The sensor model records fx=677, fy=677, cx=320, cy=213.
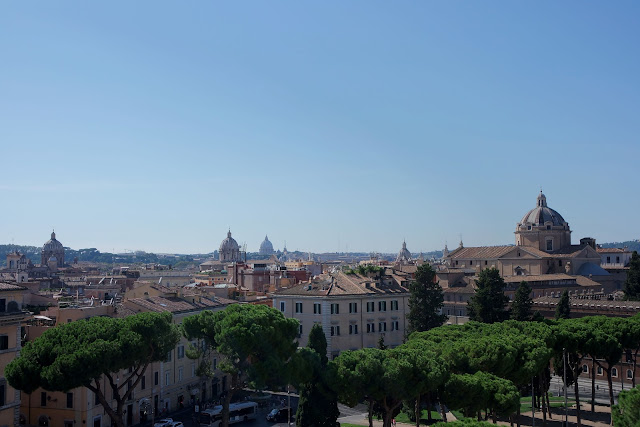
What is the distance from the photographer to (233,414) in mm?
50000

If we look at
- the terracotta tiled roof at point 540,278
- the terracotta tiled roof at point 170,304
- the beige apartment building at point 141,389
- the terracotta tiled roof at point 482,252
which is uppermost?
the terracotta tiled roof at point 482,252

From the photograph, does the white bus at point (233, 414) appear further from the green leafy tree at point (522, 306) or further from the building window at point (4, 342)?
the green leafy tree at point (522, 306)

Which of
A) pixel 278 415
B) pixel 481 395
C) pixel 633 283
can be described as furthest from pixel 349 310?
pixel 633 283

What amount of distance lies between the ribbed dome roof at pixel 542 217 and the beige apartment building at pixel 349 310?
51271 mm

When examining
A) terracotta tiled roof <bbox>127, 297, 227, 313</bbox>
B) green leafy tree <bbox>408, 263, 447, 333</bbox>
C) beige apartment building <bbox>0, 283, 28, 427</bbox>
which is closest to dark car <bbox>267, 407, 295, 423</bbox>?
terracotta tiled roof <bbox>127, 297, 227, 313</bbox>

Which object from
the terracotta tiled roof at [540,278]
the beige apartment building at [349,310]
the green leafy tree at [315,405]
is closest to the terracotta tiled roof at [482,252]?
the terracotta tiled roof at [540,278]

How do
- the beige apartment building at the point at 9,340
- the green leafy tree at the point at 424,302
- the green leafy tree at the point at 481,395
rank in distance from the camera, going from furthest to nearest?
the green leafy tree at the point at 424,302 → the beige apartment building at the point at 9,340 → the green leafy tree at the point at 481,395

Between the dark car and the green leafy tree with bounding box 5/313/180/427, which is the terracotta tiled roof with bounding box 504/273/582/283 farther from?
the green leafy tree with bounding box 5/313/180/427

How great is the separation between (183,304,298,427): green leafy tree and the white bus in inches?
292

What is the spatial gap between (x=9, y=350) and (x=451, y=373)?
85.7ft

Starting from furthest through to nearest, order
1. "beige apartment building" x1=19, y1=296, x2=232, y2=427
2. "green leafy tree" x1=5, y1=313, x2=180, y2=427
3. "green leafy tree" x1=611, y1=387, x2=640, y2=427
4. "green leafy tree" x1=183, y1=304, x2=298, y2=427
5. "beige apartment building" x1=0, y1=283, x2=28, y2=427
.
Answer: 1. "beige apartment building" x1=19, y1=296, x2=232, y2=427
2. "green leafy tree" x1=183, y1=304, x2=298, y2=427
3. "beige apartment building" x1=0, y1=283, x2=28, y2=427
4. "green leafy tree" x1=5, y1=313, x2=180, y2=427
5. "green leafy tree" x1=611, y1=387, x2=640, y2=427

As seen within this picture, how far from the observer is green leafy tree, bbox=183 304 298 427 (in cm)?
4028

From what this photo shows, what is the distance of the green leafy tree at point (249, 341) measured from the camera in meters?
40.3

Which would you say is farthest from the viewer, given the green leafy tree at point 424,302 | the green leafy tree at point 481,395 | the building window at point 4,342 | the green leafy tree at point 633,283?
the green leafy tree at point 633,283
